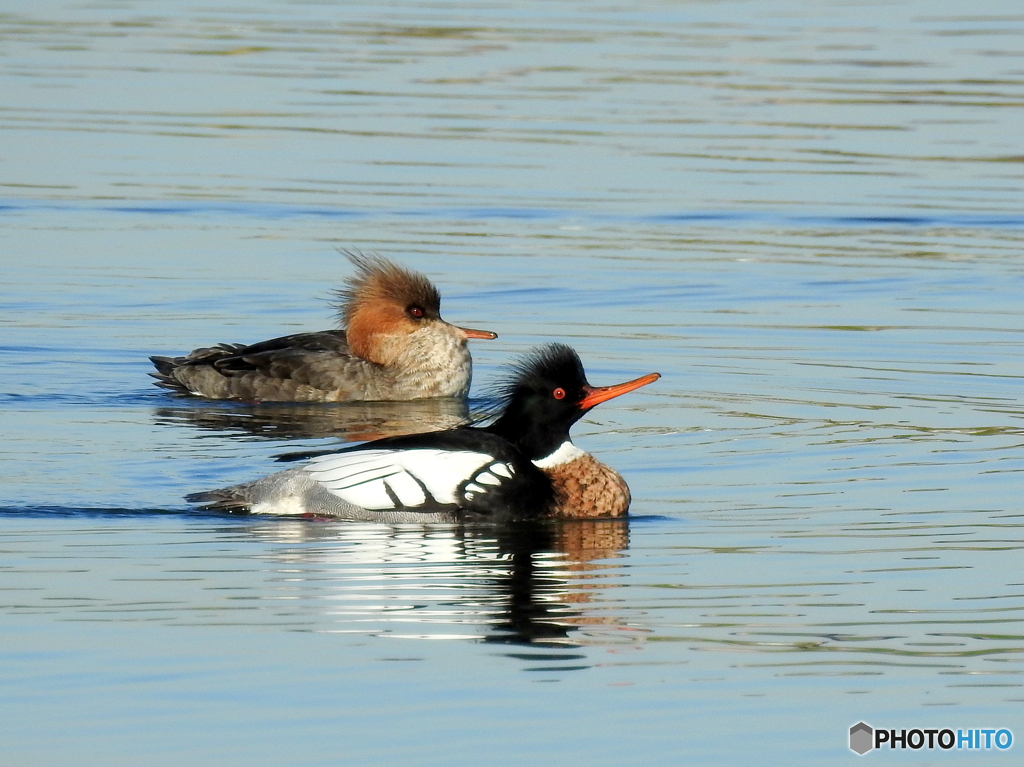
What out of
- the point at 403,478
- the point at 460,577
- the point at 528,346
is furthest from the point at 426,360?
the point at 460,577

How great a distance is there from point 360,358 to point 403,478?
505cm

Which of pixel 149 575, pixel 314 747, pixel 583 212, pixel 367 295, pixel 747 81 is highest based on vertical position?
pixel 747 81

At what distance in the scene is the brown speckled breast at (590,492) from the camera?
10.8 metres

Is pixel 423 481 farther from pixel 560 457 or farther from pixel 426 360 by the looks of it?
pixel 426 360

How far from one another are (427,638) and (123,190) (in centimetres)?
1449

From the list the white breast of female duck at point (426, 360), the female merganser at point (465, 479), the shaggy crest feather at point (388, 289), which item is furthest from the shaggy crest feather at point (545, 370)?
the shaggy crest feather at point (388, 289)

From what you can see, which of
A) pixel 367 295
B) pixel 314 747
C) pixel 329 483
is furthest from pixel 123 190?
pixel 314 747

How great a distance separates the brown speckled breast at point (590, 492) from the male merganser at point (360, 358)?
4.23m

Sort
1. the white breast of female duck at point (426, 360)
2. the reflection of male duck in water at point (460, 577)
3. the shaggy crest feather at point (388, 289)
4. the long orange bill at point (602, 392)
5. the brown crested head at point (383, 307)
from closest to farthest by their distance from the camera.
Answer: the reflection of male duck in water at point (460, 577) → the long orange bill at point (602, 392) → the white breast of female duck at point (426, 360) → the brown crested head at point (383, 307) → the shaggy crest feather at point (388, 289)

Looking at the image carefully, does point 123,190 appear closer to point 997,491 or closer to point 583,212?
point 583,212

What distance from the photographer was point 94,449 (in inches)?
502

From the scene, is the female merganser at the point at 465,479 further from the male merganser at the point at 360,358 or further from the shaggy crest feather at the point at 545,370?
the male merganser at the point at 360,358

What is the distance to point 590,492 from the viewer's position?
1086cm

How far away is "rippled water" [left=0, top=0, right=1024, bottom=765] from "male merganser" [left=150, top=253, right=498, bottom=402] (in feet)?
0.95
